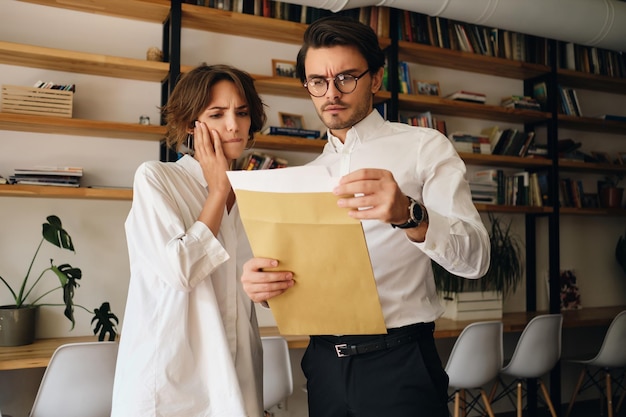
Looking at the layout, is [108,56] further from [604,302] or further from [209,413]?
[604,302]

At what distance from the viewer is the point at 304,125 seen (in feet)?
12.8

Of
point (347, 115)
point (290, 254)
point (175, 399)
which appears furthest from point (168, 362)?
point (347, 115)

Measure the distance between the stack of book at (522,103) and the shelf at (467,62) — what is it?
0.78ft

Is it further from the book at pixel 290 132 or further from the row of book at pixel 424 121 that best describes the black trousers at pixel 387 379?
the row of book at pixel 424 121

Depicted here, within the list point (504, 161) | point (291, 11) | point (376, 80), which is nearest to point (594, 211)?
point (504, 161)

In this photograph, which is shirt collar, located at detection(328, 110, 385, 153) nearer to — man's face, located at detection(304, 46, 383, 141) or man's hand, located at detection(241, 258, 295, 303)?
man's face, located at detection(304, 46, 383, 141)

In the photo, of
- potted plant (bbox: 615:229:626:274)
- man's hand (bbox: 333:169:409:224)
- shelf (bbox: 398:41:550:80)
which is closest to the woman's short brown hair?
man's hand (bbox: 333:169:409:224)

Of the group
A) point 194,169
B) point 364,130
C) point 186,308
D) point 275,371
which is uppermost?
point 364,130

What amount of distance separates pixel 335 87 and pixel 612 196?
13.3 ft

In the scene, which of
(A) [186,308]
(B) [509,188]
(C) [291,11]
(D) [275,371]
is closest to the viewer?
(A) [186,308]

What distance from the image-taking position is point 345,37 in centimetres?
157

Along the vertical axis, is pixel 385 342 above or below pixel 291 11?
below

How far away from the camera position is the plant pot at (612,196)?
472 cm

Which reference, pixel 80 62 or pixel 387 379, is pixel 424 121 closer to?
pixel 80 62
